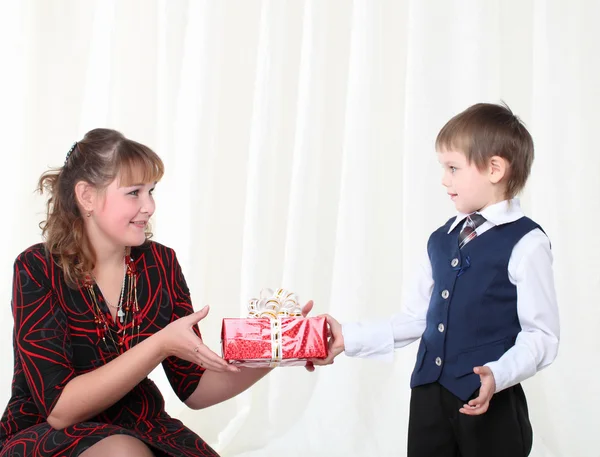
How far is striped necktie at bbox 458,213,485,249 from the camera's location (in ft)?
5.49

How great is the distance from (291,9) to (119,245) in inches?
57.3

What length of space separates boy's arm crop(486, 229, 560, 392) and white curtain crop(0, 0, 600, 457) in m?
1.27

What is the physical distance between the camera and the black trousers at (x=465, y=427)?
162 centimetres

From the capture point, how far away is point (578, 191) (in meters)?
2.88

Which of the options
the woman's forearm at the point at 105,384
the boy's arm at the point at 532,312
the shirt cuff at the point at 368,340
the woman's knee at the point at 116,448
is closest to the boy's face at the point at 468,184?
the boy's arm at the point at 532,312

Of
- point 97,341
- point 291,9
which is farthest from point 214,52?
point 97,341

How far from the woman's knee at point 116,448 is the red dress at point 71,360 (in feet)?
0.06

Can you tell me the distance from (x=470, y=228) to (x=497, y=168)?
141 millimetres

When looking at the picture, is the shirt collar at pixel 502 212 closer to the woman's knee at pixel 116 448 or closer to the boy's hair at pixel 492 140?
the boy's hair at pixel 492 140

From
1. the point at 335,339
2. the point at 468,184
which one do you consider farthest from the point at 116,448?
the point at 468,184

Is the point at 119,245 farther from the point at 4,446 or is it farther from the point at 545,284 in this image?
the point at 545,284

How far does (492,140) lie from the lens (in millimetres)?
1658

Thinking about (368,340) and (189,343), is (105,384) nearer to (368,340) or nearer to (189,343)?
(189,343)

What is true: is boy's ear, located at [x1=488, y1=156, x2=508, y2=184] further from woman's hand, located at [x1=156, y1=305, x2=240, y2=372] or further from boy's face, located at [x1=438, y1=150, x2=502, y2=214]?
woman's hand, located at [x1=156, y1=305, x2=240, y2=372]
